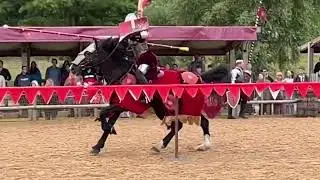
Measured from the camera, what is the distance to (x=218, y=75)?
35.2ft

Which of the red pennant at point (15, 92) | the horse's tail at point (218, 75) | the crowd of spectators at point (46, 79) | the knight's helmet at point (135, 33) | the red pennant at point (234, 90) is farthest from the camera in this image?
the crowd of spectators at point (46, 79)

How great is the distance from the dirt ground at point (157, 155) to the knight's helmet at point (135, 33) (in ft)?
5.35

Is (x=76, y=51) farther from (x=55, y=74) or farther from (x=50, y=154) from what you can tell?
(x=50, y=154)

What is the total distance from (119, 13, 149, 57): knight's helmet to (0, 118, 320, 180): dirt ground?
5.35 ft

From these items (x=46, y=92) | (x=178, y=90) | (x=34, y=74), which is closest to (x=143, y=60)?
(x=178, y=90)

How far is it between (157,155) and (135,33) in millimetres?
1895

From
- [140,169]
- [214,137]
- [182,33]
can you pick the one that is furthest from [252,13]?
[140,169]

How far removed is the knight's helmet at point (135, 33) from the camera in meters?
9.65

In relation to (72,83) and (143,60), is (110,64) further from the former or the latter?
(72,83)

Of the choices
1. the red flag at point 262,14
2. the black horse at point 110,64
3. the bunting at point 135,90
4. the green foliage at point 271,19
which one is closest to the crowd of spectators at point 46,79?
the red flag at point 262,14

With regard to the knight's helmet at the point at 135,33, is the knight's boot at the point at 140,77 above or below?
below

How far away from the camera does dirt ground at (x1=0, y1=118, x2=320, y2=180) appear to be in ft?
27.8

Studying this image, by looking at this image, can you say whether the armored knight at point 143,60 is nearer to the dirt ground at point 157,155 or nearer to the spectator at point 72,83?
the dirt ground at point 157,155

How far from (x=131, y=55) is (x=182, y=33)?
8221 mm
